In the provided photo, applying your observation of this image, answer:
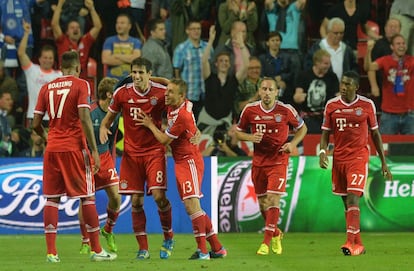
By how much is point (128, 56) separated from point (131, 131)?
8.00 m

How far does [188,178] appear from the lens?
1434 centimetres

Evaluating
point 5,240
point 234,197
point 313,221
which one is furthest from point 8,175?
point 313,221

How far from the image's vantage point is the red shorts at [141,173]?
14594 millimetres

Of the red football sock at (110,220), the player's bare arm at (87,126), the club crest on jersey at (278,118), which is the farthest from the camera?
the club crest on jersey at (278,118)

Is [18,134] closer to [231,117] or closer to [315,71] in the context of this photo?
[231,117]

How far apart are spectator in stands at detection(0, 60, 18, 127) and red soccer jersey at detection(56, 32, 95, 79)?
1160mm

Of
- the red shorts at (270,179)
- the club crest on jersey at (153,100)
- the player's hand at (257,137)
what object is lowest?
the red shorts at (270,179)

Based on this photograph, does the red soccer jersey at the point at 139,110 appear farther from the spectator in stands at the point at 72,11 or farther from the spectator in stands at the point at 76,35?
the spectator in stands at the point at 72,11

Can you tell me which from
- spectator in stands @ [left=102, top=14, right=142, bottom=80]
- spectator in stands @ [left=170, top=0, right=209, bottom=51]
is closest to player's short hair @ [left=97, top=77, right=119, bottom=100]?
spectator in stands @ [left=102, top=14, right=142, bottom=80]

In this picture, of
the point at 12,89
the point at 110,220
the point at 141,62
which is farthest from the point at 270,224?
the point at 12,89

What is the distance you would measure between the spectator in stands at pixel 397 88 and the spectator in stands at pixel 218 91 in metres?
2.67

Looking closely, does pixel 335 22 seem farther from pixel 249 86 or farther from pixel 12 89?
pixel 12 89

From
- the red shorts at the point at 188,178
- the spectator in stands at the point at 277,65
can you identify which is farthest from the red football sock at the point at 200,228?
the spectator in stands at the point at 277,65

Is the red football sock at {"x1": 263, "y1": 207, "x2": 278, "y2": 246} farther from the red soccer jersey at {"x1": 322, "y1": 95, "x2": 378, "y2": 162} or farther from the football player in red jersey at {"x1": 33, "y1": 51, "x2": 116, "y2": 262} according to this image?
the football player in red jersey at {"x1": 33, "y1": 51, "x2": 116, "y2": 262}
